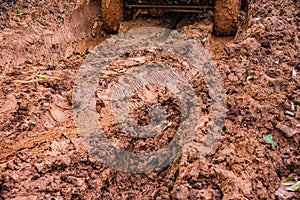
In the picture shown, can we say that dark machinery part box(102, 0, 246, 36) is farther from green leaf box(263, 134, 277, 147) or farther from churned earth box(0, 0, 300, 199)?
green leaf box(263, 134, 277, 147)

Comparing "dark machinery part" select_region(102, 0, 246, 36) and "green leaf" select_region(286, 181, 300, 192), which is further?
"dark machinery part" select_region(102, 0, 246, 36)

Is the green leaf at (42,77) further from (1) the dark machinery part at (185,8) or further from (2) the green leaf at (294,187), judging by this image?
(2) the green leaf at (294,187)

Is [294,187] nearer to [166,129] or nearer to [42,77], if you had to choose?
[166,129]

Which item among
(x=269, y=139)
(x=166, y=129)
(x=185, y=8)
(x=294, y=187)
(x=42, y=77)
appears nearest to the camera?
(x=294, y=187)

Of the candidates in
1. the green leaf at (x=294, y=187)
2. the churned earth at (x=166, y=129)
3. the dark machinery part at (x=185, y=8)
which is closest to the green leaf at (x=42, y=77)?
the churned earth at (x=166, y=129)

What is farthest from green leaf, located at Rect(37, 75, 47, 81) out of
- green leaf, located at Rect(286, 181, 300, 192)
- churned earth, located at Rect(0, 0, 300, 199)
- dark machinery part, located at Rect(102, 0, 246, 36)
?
green leaf, located at Rect(286, 181, 300, 192)

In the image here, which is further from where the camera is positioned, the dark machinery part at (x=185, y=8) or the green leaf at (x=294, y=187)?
the dark machinery part at (x=185, y=8)

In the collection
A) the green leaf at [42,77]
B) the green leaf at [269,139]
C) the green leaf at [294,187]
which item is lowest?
the green leaf at [294,187]

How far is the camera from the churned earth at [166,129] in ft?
7.55

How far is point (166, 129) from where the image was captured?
110 inches

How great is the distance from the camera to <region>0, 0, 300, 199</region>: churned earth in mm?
2303

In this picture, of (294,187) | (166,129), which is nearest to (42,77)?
Result: (166,129)

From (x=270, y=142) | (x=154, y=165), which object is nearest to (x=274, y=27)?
(x=270, y=142)

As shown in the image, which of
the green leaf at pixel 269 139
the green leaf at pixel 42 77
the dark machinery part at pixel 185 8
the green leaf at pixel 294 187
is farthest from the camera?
the dark machinery part at pixel 185 8
